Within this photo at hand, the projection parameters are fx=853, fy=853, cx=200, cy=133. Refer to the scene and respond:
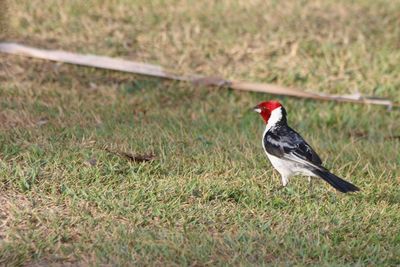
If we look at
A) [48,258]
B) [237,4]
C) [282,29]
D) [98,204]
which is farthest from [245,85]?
[48,258]

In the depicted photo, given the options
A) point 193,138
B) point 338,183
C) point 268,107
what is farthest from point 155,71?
point 338,183

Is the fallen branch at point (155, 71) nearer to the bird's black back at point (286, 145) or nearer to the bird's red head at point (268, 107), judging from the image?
the bird's red head at point (268, 107)

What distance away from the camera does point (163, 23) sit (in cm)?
1119

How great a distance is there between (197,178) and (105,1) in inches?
219

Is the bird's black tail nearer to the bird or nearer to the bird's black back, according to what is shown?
the bird

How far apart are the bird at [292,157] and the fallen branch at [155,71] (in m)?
2.42

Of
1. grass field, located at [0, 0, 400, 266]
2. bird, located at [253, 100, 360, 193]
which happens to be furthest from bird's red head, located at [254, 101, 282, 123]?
grass field, located at [0, 0, 400, 266]

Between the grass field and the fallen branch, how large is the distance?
0.37 feet

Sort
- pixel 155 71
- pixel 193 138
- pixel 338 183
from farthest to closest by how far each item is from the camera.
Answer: pixel 155 71 → pixel 193 138 → pixel 338 183

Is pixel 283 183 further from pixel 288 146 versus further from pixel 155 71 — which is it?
pixel 155 71

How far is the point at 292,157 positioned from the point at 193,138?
1654 mm

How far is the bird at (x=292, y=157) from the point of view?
20.9ft

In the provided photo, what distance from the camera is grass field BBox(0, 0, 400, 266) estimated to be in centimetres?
565

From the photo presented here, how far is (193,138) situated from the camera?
8.12 metres
